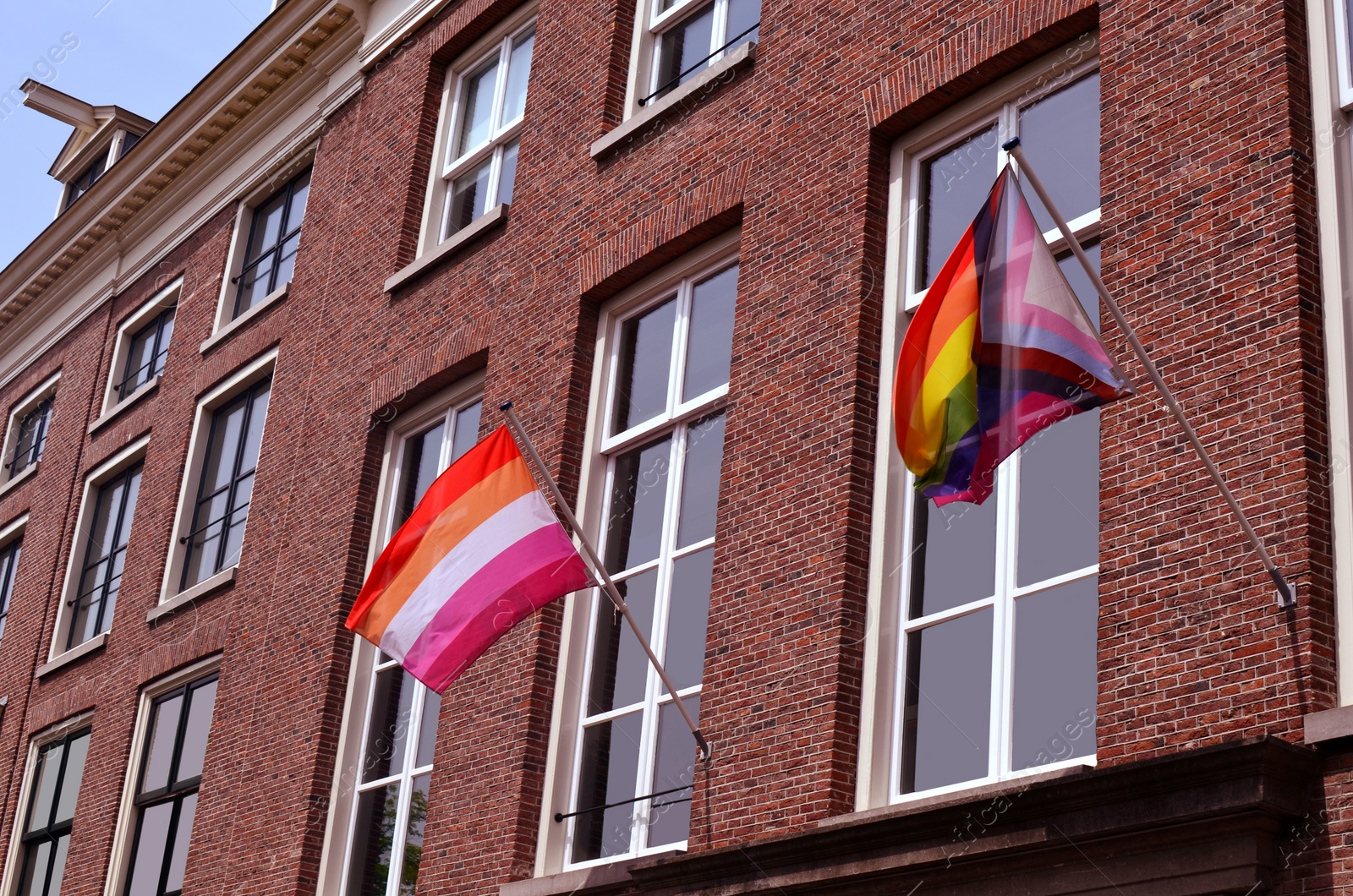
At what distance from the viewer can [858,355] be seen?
10.8 meters

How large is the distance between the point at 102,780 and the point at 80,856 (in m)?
0.86

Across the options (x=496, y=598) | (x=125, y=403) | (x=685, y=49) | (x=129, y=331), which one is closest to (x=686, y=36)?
(x=685, y=49)

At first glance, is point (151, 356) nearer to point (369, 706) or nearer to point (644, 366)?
point (369, 706)

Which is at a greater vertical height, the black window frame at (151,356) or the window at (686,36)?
the black window frame at (151,356)

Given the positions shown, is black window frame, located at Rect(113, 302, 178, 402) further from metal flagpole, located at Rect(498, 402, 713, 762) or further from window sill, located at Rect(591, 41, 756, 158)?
metal flagpole, located at Rect(498, 402, 713, 762)

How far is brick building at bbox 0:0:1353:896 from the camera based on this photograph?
8.16 m

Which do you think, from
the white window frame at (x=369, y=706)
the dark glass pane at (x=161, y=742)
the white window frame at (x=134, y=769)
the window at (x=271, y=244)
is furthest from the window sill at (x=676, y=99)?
the dark glass pane at (x=161, y=742)

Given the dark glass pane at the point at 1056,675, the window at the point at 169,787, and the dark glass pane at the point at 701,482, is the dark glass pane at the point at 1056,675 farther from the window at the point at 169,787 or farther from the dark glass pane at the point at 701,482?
the window at the point at 169,787

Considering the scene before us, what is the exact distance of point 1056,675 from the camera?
9.02 metres

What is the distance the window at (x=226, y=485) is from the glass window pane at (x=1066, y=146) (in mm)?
10504

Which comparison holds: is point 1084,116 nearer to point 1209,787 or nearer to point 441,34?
point 1209,787

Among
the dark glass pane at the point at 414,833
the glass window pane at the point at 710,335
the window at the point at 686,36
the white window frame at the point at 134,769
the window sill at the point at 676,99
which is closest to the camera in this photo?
the glass window pane at the point at 710,335

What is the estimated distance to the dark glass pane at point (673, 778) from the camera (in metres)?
11.1

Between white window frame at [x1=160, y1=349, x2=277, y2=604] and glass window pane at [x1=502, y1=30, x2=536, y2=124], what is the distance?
4296 mm
